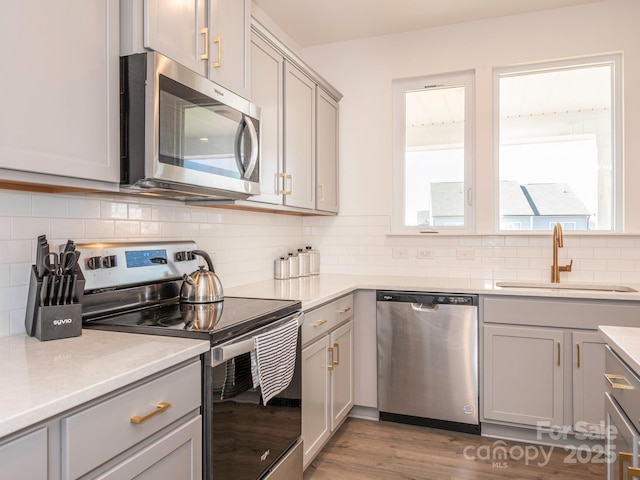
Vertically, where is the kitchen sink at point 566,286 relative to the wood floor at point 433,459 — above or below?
above

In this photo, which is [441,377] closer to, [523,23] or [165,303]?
[165,303]

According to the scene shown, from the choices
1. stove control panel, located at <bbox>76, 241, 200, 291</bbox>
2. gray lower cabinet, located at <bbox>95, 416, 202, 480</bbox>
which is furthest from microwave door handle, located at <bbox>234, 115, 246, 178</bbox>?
gray lower cabinet, located at <bbox>95, 416, 202, 480</bbox>

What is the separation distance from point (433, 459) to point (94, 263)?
6.52 feet

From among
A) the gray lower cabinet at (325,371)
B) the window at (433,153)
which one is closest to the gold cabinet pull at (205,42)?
the gray lower cabinet at (325,371)

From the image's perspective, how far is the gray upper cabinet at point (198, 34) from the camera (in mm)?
1405

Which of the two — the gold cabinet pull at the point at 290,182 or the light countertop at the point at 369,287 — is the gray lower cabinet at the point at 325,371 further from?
the gold cabinet pull at the point at 290,182

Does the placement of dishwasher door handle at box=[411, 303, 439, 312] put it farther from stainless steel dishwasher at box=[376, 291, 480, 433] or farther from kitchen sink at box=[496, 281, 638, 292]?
kitchen sink at box=[496, 281, 638, 292]

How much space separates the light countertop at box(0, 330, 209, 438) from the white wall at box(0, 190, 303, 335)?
0.62 feet

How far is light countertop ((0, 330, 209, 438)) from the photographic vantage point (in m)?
0.83

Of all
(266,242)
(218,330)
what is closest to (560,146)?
(266,242)

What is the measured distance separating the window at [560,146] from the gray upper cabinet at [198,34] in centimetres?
208

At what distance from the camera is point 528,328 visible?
100 inches

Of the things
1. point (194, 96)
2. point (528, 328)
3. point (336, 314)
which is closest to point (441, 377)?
point (528, 328)

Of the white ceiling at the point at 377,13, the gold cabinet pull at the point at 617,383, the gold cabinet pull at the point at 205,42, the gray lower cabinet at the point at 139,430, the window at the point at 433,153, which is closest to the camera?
the gray lower cabinet at the point at 139,430
